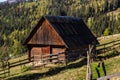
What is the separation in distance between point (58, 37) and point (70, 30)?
8.78 ft

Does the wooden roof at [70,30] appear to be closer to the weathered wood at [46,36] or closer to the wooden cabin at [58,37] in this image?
the wooden cabin at [58,37]

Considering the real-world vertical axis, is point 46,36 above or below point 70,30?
below

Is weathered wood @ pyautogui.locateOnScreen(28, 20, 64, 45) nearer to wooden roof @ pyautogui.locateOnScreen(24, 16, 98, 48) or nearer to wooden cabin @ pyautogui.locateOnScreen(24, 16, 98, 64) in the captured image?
wooden cabin @ pyautogui.locateOnScreen(24, 16, 98, 64)

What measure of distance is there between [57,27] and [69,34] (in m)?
1.73

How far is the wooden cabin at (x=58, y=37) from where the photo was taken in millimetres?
35469

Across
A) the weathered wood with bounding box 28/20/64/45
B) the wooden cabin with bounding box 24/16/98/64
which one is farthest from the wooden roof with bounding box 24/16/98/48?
the weathered wood with bounding box 28/20/64/45

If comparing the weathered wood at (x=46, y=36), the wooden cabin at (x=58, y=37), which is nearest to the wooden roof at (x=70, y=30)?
the wooden cabin at (x=58, y=37)

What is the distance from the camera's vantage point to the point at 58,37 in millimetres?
35562

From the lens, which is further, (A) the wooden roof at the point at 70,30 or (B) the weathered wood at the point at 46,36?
(B) the weathered wood at the point at 46,36

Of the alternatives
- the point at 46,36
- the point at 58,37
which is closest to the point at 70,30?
the point at 58,37

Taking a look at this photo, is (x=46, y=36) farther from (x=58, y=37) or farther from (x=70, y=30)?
(x=70, y=30)

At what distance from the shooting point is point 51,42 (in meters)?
36.8

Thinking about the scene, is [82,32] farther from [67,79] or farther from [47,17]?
[67,79]

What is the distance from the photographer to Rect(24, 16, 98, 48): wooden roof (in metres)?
35.5
